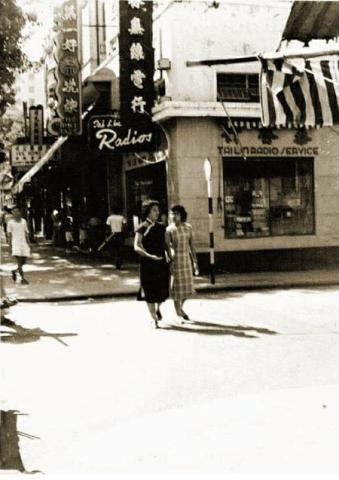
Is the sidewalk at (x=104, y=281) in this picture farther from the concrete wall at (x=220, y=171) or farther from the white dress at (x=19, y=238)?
the concrete wall at (x=220, y=171)

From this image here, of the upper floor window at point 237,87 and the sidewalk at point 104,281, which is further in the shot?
the upper floor window at point 237,87

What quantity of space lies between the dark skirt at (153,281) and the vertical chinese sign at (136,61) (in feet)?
24.5

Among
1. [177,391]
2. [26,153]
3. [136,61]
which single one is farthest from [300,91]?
[26,153]

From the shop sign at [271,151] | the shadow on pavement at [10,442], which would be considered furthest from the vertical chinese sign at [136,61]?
the shadow on pavement at [10,442]

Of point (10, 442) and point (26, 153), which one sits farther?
point (26, 153)

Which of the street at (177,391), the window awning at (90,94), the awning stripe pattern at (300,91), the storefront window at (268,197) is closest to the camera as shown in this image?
the street at (177,391)

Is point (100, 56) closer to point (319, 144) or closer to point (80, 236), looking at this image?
point (80, 236)

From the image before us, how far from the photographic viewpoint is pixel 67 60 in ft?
64.3

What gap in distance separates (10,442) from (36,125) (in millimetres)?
20136

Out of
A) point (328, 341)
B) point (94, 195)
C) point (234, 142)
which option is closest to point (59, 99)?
point (234, 142)

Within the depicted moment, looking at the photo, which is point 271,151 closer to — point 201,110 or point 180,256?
point 201,110

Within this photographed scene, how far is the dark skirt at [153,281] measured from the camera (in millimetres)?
10141

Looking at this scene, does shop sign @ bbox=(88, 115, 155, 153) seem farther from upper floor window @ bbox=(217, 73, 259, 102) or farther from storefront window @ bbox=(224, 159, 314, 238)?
storefront window @ bbox=(224, 159, 314, 238)

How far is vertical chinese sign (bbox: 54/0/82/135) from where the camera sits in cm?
1956
